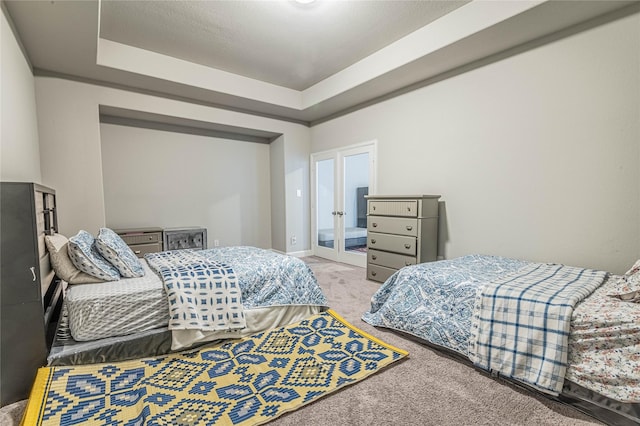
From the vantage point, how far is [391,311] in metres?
2.45

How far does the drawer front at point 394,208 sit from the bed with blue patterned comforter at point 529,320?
989 millimetres

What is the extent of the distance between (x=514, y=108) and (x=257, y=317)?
10.4 ft

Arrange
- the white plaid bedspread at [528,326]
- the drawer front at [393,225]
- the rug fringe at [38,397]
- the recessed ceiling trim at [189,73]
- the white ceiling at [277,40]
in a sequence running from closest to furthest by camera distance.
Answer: the rug fringe at [38,397], the white plaid bedspread at [528,326], the white ceiling at [277,40], the recessed ceiling trim at [189,73], the drawer front at [393,225]

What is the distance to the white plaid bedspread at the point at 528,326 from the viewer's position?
1575 millimetres

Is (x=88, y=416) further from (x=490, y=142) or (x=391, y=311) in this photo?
(x=490, y=142)

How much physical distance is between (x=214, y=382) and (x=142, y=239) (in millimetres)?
2982

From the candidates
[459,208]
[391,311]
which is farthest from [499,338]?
[459,208]

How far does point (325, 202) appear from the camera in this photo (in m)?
5.26

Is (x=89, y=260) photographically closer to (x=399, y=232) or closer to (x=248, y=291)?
(x=248, y=291)

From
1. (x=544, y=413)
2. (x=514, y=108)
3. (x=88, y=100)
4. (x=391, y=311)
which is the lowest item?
(x=544, y=413)

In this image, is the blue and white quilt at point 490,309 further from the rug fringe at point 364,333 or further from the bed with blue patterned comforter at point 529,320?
the rug fringe at point 364,333

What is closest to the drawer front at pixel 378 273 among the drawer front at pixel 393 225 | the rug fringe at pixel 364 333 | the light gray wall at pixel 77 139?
the drawer front at pixel 393 225

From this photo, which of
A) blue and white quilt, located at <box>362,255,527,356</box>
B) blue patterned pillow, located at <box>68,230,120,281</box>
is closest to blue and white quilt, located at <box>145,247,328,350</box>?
blue patterned pillow, located at <box>68,230,120,281</box>

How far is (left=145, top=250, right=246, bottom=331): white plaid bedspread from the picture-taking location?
6.56 ft
